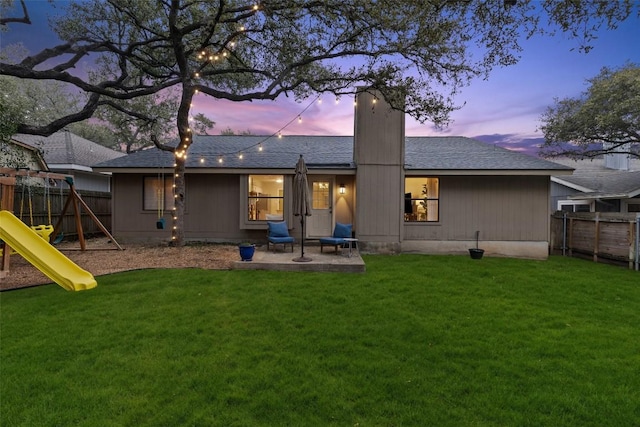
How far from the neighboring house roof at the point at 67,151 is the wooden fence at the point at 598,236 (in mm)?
19469

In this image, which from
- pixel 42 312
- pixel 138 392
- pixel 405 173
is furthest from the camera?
pixel 405 173

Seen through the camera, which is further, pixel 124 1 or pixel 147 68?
pixel 147 68

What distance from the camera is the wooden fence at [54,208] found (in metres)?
9.56

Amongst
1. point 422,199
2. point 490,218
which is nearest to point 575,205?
point 490,218

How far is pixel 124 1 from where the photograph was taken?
877 cm

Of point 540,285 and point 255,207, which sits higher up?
point 255,207

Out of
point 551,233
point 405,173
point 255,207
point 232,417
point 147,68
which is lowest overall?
point 232,417

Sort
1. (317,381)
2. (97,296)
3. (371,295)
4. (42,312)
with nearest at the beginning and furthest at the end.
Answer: (317,381) → (42,312) → (97,296) → (371,295)

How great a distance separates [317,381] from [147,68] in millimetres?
11689

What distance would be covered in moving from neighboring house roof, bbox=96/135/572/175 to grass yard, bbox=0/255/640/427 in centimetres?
482

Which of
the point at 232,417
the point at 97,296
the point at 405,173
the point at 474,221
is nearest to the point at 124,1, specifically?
the point at 97,296

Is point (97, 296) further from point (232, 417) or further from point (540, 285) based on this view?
point (540, 285)

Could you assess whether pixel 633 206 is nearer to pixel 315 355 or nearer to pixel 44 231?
pixel 315 355

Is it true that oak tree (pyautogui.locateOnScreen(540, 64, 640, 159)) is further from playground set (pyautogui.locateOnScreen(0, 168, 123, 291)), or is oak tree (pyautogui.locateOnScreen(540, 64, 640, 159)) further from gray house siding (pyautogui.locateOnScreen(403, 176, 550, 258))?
playground set (pyautogui.locateOnScreen(0, 168, 123, 291))
